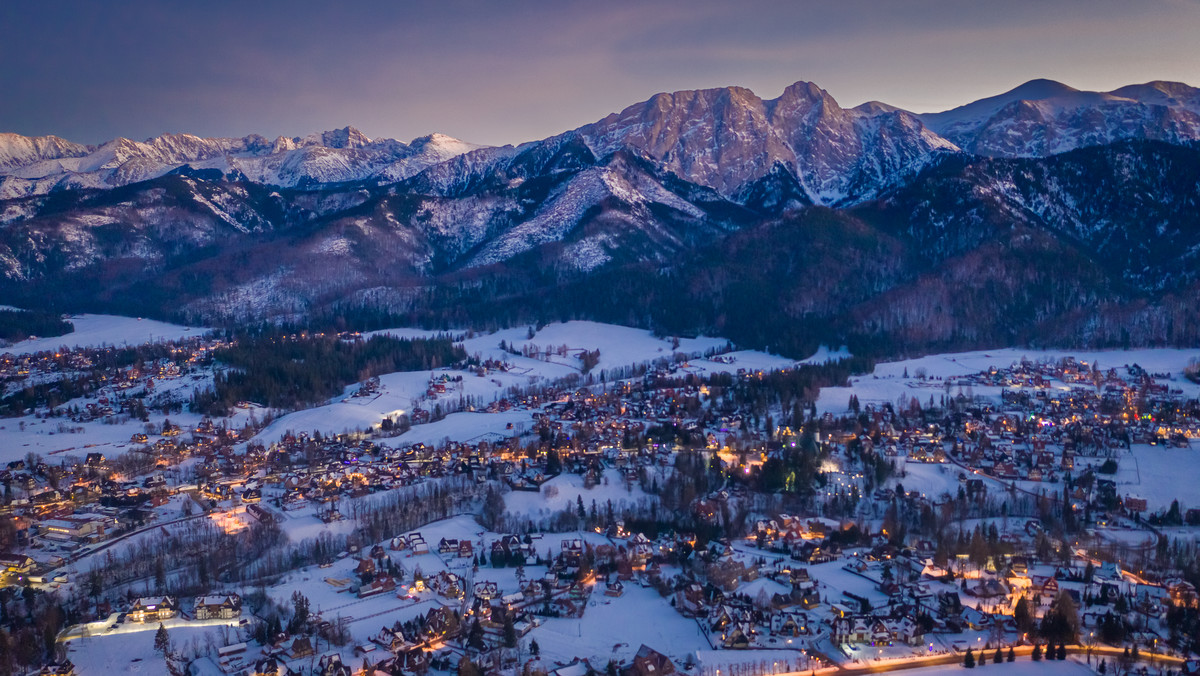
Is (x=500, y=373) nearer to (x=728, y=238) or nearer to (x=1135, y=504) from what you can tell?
(x=1135, y=504)

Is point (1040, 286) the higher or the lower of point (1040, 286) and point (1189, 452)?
the higher

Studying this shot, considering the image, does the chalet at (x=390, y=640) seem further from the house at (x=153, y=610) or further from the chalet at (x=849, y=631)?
the chalet at (x=849, y=631)

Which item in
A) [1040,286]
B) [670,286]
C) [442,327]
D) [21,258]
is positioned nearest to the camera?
[1040,286]

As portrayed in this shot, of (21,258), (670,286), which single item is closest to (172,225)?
(21,258)

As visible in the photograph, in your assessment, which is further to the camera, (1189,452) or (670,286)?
(670,286)

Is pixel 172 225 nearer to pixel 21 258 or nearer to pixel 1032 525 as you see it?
pixel 21 258

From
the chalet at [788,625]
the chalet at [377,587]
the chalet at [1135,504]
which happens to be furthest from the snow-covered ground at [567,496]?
the chalet at [1135,504]
